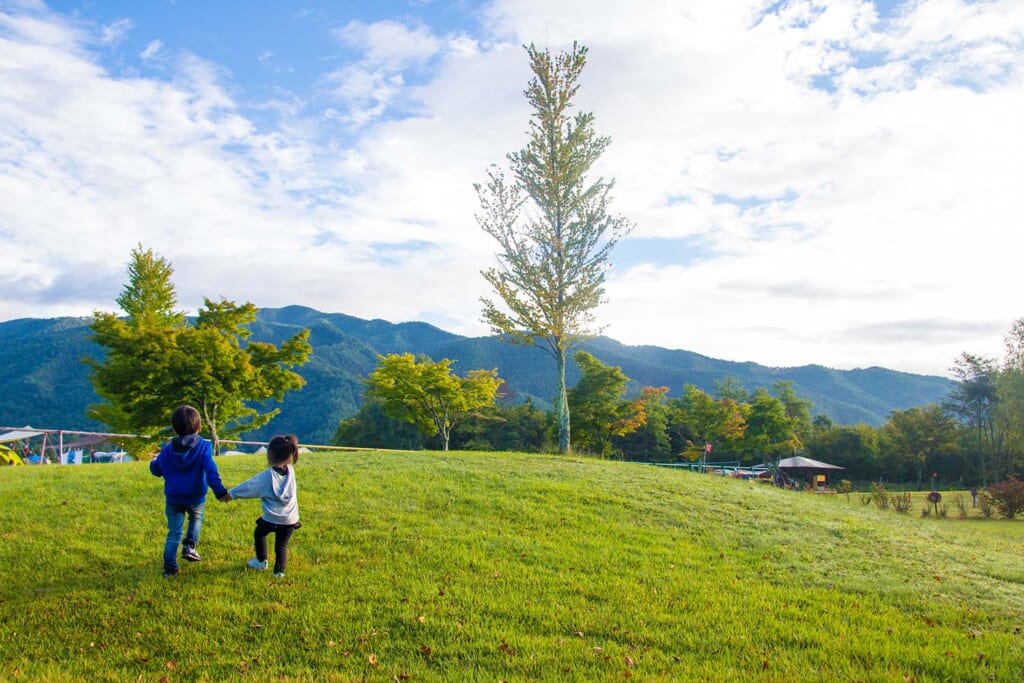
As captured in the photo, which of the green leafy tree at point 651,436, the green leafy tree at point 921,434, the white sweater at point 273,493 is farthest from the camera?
the green leafy tree at point 651,436

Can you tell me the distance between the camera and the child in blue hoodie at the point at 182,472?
632 cm

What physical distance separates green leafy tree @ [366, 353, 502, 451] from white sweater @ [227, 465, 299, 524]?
Result: 3119 cm

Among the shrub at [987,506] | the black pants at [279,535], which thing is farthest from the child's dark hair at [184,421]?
the shrub at [987,506]

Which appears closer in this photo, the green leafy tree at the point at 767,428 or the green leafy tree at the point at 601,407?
the green leafy tree at the point at 601,407

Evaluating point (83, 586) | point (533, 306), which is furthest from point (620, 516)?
point (533, 306)

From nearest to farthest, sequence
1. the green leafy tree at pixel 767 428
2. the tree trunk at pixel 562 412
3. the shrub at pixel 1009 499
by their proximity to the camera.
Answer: the tree trunk at pixel 562 412, the shrub at pixel 1009 499, the green leafy tree at pixel 767 428

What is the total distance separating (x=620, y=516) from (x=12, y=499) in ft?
31.0

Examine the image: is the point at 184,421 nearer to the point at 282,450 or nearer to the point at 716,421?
the point at 282,450

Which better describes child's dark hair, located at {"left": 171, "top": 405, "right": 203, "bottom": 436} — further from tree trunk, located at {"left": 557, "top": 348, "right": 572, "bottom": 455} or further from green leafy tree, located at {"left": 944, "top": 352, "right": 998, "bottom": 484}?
green leafy tree, located at {"left": 944, "top": 352, "right": 998, "bottom": 484}

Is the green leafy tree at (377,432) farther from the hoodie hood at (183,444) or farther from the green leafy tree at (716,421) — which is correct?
the hoodie hood at (183,444)

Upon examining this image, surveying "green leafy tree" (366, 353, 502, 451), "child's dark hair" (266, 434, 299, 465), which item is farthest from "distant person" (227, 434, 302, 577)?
"green leafy tree" (366, 353, 502, 451)

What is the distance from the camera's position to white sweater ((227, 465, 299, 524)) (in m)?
6.23

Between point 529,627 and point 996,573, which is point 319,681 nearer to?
point 529,627

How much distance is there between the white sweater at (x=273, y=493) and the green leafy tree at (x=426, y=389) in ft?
102
